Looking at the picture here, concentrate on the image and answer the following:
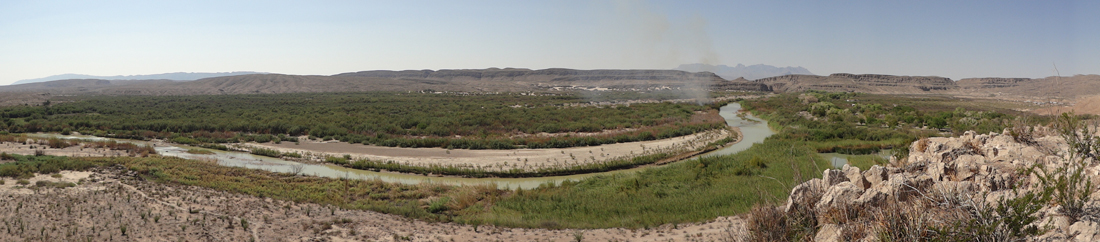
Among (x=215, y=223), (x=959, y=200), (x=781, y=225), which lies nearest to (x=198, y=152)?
(x=215, y=223)

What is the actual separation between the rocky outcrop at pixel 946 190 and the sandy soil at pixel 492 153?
614 inches

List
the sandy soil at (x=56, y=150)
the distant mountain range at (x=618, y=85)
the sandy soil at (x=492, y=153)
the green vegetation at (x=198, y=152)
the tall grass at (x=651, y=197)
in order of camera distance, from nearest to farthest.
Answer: the tall grass at (x=651, y=197) < the sandy soil at (x=56, y=150) < the sandy soil at (x=492, y=153) < the green vegetation at (x=198, y=152) < the distant mountain range at (x=618, y=85)

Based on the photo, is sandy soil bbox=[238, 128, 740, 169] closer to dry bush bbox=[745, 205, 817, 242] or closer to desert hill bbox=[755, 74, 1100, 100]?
dry bush bbox=[745, 205, 817, 242]

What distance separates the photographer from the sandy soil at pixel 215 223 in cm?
1014

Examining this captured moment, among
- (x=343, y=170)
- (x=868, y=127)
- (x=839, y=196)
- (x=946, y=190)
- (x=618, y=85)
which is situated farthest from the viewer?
(x=618, y=85)

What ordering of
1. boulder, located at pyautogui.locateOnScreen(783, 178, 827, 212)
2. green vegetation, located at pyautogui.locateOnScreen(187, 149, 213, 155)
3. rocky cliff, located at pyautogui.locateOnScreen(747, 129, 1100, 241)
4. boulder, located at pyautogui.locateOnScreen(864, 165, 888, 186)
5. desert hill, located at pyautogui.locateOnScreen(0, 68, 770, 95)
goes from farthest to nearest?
desert hill, located at pyautogui.locateOnScreen(0, 68, 770, 95) < green vegetation, located at pyautogui.locateOnScreen(187, 149, 213, 155) < boulder, located at pyautogui.locateOnScreen(864, 165, 888, 186) < boulder, located at pyautogui.locateOnScreen(783, 178, 827, 212) < rocky cliff, located at pyautogui.locateOnScreen(747, 129, 1100, 241)

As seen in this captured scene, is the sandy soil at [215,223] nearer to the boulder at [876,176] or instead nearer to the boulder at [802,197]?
the boulder at [802,197]

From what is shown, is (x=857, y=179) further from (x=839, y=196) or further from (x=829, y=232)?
(x=829, y=232)

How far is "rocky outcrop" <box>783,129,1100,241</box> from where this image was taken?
Answer: 5.23 metres

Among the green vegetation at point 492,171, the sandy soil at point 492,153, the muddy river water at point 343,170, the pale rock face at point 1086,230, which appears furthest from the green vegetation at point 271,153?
the pale rock face at point 1086,230

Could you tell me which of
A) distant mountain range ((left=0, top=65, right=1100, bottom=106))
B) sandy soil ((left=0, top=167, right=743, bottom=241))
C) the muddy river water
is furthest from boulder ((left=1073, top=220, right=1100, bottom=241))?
distant mountain range ((left=0, top=65, right=1100, bottom=106))

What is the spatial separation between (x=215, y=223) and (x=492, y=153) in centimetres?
1607

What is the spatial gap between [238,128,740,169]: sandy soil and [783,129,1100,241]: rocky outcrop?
614 inches

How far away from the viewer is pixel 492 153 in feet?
87.6
